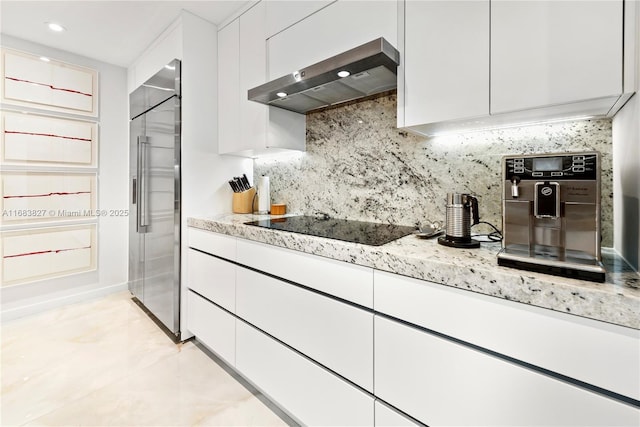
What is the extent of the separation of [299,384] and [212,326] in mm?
914

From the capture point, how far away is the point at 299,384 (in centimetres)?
143

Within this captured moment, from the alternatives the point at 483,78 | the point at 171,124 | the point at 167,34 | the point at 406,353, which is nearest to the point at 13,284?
the point at 171,124

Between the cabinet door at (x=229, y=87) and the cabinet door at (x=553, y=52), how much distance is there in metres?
1.79

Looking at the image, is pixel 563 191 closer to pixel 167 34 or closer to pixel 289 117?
pixel 289 117

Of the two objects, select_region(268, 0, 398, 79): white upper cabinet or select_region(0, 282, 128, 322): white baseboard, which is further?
select_region(0, 282, 128, 322): white baseboard

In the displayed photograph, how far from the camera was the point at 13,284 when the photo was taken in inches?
109

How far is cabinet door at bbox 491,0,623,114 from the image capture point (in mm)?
930

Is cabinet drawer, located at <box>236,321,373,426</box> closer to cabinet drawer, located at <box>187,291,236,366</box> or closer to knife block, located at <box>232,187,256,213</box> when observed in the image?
cabinet drawer, located at <box>187,291,236,366</box>

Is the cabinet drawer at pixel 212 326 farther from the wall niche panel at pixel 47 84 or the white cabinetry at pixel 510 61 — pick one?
the wall niche panel at pixel 47 84

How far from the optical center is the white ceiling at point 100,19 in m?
2.20

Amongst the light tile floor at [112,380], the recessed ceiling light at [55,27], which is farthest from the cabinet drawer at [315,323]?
the recessed ceiling light at [55,27]

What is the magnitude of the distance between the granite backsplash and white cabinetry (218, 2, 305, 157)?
24cm

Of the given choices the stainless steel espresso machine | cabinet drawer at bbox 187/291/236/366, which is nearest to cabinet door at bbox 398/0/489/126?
the stainless steel espresso machine

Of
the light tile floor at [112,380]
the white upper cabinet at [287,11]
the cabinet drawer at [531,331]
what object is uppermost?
the white upper cabinet at [287,11]
